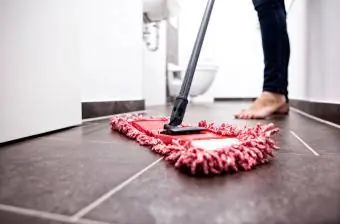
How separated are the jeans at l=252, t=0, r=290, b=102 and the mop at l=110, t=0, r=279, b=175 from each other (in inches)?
22.1

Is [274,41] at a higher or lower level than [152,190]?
higher

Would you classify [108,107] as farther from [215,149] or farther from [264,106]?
[215,149]

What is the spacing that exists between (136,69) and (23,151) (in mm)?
1051

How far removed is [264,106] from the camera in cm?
126

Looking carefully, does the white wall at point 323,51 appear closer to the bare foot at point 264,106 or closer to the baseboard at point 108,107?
the bare foot at point 264,106

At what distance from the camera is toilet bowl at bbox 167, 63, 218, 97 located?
2874 mm

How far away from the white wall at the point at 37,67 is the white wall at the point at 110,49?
186 mm

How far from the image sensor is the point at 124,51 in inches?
55.4

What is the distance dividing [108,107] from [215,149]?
90cm

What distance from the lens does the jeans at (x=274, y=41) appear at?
121 centimetres

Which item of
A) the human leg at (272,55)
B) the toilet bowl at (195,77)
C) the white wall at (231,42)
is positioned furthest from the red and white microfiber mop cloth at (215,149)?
the white wall at (231,42)

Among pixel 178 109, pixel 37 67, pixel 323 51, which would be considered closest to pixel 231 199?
pixel 178 109

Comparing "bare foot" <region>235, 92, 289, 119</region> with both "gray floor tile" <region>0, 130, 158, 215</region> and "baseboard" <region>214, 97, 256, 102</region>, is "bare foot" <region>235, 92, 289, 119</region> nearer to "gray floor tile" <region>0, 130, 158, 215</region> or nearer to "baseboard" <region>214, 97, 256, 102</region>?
"gray floor tile" <region>0, 130, 158, 215</region>

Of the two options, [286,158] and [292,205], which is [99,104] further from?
[292,205]
